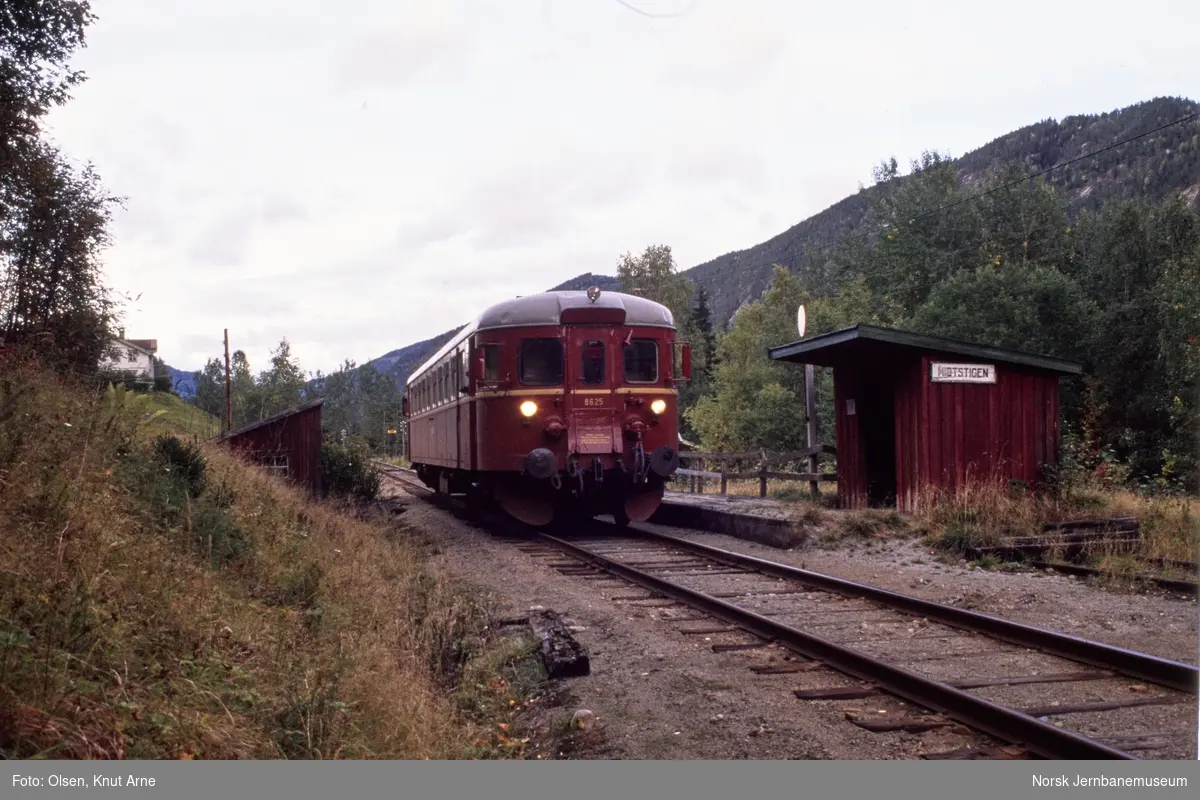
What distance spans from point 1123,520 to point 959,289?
2941cm

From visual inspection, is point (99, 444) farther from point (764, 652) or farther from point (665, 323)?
point (665, 323)

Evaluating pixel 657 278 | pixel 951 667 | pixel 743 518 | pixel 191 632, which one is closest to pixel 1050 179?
pixel 657 278

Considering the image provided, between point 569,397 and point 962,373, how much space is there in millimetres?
5281

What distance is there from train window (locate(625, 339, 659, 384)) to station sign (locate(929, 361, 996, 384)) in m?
3.74

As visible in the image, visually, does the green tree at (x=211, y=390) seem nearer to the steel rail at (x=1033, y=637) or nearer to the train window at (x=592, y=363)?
the train window at (x=592, y=363)

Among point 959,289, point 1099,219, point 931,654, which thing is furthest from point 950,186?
point 931,654

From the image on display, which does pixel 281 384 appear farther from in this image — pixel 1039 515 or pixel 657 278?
pixel 1039 515

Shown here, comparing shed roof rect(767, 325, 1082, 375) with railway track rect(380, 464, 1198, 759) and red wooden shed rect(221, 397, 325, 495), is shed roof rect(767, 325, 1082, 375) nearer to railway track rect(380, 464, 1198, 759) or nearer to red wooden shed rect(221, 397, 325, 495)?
railway track rect(380, 464, 1198, 759)

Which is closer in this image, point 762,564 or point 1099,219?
point 762,564

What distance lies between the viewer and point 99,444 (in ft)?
24.6

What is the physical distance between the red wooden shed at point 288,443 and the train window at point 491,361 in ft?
14.9

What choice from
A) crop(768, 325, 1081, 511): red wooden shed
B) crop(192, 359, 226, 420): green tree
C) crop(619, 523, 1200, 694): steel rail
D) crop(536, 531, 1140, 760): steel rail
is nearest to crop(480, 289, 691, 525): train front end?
crop(768, 325, 1081, 511): red wooden shed

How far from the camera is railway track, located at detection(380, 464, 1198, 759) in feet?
14.9

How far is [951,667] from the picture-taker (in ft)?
19.6
